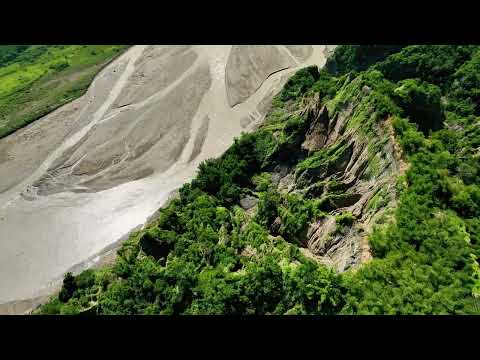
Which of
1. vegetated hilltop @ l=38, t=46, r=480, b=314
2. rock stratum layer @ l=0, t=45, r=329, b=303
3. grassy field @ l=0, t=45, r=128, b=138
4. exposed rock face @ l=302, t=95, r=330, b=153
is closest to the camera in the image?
vegetated hilltop @ l=38, t=46, r=480, b=314

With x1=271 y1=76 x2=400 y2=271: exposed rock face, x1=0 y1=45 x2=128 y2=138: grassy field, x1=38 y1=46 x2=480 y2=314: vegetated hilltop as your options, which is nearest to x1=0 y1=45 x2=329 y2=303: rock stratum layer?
x1=0 y1=45 x2=128 y2=138: grassy field

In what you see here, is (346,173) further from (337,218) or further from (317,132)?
(317,132)

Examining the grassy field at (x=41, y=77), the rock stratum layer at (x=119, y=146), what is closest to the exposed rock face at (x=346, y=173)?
the rock stratum layer at (x=119, y=146)

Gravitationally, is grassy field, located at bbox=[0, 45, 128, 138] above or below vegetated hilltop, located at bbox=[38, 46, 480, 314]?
above

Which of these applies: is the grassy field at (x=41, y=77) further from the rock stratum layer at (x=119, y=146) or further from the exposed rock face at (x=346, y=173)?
the exposed rock face at (x=346, y=173)

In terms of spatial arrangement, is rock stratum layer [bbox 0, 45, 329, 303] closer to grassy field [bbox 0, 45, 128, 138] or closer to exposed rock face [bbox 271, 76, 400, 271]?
grassy field [bbox 0, 45, 128, 138]

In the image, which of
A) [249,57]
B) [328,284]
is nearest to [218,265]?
[328,284]
